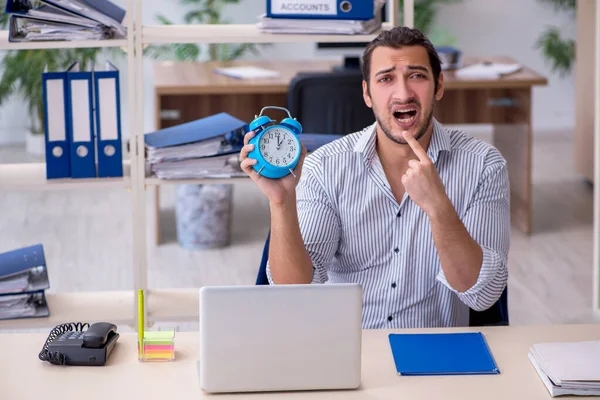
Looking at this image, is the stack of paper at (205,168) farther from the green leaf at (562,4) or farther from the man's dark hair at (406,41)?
the green leaf at (562,4)

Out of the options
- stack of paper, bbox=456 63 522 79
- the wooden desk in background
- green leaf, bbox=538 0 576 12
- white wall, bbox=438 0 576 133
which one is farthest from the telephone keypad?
green leaf, bbox=538 0 576 12

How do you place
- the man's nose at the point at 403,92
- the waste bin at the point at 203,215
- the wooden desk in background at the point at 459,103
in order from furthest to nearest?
the wooden desk in background at the point at 459,103, the waste bin at the point at 203,215, the man's nose at the point at 403,92

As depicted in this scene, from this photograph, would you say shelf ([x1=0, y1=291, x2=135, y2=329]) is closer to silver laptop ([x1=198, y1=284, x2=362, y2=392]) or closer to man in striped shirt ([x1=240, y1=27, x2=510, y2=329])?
man in striped shirt ([x1=240, y1=27, x2=510, y2=329])

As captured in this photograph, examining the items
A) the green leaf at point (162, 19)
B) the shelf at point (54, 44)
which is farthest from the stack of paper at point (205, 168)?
the green leaf at point (162, 19)

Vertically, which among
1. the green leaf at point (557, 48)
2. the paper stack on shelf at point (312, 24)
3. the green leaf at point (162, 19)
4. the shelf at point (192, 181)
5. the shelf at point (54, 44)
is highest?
the green leaf at point (162, 19)

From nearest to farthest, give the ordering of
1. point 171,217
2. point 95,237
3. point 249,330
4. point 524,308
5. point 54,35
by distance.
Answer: point 249,330, point 54,35, point 524,308, point 95,237, point 171,217

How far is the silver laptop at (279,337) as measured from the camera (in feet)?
5.70

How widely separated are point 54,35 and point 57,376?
50.5 inches

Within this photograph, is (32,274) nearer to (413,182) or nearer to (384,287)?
(384,287)

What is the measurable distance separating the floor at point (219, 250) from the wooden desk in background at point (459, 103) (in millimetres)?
300

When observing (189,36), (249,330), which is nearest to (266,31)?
(189,36)

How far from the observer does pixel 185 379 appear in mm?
1866

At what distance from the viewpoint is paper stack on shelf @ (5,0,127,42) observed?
282 centimetres

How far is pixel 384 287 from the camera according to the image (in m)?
2.41
